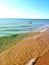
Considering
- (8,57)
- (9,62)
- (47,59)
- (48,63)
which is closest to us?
(48,63)

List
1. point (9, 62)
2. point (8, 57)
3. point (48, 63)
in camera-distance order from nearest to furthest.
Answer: point (48, 63) < point (9, 62) < point (8, 57)

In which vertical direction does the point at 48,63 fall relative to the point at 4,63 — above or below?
above

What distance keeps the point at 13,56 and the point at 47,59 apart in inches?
108

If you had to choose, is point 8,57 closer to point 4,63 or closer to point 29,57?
point 4,63

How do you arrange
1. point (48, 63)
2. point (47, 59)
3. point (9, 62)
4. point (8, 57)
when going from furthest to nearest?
point (8, 57), point (9, 62), point (47, 59), point (48, 63)

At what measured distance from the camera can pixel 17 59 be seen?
933cm

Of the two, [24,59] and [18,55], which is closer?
[24,59]

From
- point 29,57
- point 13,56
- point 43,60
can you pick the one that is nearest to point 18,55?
point 13,56

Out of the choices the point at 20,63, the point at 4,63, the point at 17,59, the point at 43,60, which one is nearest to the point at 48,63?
the point at 43,60

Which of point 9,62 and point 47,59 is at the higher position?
point 47,59

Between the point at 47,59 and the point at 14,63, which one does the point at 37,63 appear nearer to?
the point at 47,59

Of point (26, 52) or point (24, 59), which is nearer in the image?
point (24, 59)

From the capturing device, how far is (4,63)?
9086 millimetres

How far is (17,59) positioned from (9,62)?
58 cm
